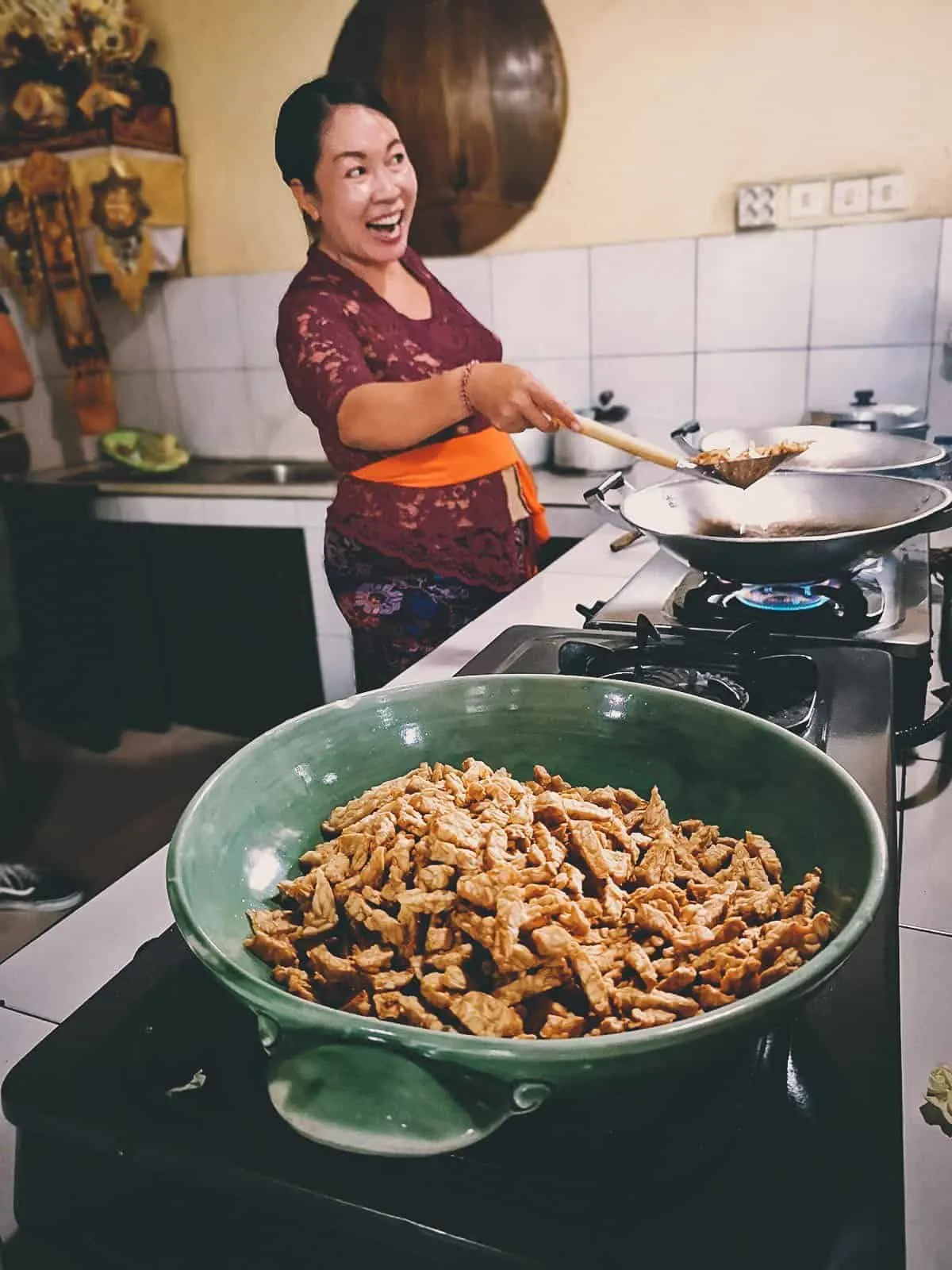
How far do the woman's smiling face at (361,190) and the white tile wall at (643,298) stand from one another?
1003 millimetres

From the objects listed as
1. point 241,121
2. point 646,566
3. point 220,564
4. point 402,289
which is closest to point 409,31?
point 241,121

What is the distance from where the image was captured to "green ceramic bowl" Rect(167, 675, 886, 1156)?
30 cm

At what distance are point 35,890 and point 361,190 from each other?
1524 mm

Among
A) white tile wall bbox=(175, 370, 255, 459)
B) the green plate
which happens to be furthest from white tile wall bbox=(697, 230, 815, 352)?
the green plate

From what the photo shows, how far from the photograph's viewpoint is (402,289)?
154 cm

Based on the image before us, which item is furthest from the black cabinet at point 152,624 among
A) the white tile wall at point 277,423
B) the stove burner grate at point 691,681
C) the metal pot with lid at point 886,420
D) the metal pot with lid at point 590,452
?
the stove burner grate at point 691,681

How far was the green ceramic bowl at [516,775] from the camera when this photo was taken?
30 cm

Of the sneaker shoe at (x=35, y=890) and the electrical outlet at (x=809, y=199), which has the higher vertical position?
the electrical outlet at (x=809, y=199)

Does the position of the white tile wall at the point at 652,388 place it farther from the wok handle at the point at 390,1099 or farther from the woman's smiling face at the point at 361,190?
the wok handle at the point at 390,1099

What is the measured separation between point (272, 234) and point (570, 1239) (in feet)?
9.17

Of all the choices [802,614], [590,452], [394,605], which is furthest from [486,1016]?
[590,452]

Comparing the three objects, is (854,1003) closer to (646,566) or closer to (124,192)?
(646,566)

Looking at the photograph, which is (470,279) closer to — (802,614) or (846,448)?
(846,448)

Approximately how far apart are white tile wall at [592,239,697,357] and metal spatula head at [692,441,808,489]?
1.33 meters
